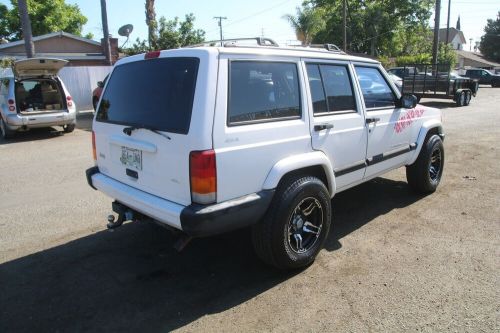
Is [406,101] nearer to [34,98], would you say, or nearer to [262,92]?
[262,92]

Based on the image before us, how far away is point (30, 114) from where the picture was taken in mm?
10469

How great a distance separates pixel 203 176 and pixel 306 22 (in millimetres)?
42455

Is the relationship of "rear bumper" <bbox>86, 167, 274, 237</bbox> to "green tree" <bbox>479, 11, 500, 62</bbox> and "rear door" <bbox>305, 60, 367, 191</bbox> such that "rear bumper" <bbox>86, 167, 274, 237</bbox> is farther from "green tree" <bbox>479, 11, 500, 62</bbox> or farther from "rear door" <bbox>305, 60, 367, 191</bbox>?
"green tree" <bbox>479, 11, 500, 62</bbox>

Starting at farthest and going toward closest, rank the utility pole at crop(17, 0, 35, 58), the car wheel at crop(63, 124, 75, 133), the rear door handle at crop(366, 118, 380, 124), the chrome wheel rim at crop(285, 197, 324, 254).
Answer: the utility pole at crop(17, 0, 35, 58) < the car wheel at crop(63, 124, 75, 133) < the rear door handle at crop(366, 118, 380, 124) < the chrome wheel rim at crop(285, 197, 324, 254)

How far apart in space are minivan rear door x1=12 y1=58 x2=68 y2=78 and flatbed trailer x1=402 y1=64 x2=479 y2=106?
1459cm

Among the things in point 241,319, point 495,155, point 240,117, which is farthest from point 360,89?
point 495,155

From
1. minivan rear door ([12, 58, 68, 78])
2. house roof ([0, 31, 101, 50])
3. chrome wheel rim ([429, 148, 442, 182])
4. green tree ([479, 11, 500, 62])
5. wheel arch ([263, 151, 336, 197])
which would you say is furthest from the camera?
green tree ([479, 11, 500, 62])

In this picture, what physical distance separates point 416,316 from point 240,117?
6.50ft

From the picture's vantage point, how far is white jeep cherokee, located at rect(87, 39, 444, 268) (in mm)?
2928

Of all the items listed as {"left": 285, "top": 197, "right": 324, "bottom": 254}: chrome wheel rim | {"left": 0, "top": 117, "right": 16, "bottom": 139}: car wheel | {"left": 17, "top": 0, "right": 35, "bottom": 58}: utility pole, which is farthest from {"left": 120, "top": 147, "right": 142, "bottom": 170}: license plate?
{"left": 17, "top": 0, "right": 35, "bottom": 58}: utility pole

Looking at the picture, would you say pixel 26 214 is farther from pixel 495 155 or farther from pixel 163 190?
pixel 495 155

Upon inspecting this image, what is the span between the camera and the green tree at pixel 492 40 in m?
63.9

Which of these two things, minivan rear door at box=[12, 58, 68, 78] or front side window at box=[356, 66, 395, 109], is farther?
minivan rear door at box=[12, 58, 68, 78]

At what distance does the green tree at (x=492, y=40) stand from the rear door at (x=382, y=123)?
2851 inches
